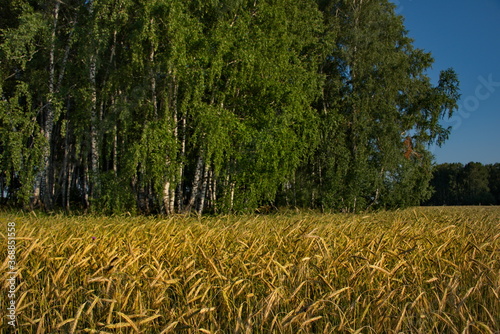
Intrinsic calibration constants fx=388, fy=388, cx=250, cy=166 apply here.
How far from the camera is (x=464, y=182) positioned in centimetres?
6738

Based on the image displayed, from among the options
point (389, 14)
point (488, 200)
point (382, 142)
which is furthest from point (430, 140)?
point (488, 200)

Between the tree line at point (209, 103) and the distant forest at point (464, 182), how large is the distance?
47.7m

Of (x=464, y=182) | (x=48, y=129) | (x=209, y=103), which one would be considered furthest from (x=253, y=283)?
(x=464, y=182)

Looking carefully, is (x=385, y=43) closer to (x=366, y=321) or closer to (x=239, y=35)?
(x=239, y=35)

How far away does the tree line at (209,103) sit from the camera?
13.5 m

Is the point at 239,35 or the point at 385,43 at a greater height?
the point at 385,43

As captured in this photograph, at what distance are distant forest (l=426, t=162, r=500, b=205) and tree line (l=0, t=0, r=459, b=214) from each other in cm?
4775

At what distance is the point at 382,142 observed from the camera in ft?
64.3

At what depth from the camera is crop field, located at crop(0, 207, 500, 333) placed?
9.25 feet

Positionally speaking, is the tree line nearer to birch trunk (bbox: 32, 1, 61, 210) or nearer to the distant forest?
birch trunk (bbox: 32, 1, 61, 210)

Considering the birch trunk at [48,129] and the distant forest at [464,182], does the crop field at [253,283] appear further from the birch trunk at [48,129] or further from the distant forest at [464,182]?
the distant forest at [464,182]

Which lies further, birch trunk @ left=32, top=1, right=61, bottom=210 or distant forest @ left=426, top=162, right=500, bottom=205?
distant forest @ left=426, top=162, right=500, bottom=205

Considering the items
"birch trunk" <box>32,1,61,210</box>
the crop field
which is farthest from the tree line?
the crop field

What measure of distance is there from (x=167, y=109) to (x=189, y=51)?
2434 millimetres
